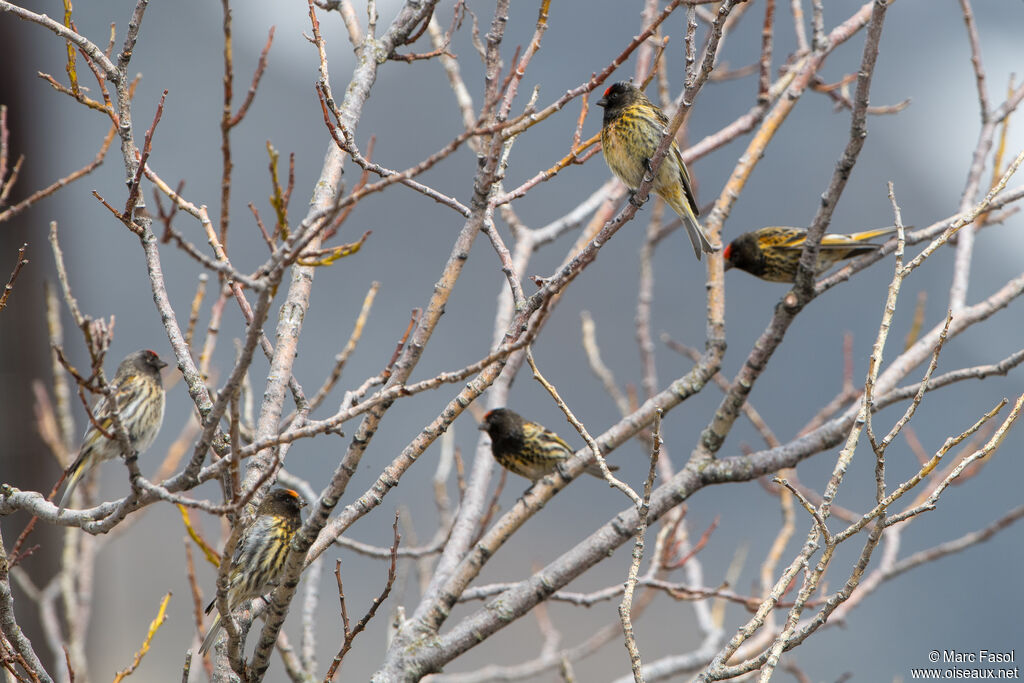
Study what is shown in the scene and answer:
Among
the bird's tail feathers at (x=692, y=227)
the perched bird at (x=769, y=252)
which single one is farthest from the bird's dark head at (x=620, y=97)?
the perched bird at (x=769, y=252)

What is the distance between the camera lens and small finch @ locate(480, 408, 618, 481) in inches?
188

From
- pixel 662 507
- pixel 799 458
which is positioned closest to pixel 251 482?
pixel 662 507

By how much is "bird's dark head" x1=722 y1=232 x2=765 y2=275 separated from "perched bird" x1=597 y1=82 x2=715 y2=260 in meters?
0.75

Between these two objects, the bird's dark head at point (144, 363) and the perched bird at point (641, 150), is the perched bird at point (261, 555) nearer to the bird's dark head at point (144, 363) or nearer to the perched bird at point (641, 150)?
the bird's dark head at point (144, 363)

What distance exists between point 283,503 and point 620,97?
116 inches

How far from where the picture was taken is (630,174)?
186 inches

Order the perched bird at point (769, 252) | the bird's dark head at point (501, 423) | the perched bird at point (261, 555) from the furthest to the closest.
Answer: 1. the perched bird at point (769, 252)
2. the bird's dark head at point (501, 423)
3. the perched bird at point (261, 555)

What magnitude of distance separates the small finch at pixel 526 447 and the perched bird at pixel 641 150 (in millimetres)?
1391

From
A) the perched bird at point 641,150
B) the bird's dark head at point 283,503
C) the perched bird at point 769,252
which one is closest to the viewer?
the bird's dark head at point 283,503

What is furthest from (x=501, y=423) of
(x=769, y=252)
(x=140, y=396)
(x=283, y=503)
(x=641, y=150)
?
(x=769, y=252)

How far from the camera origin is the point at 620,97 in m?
5.07

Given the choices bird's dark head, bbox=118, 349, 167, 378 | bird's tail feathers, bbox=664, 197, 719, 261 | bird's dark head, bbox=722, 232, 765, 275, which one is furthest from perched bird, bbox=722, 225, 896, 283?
bird's dark head, bbox=118, 349, 167, 378

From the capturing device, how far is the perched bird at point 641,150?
4.73 metres

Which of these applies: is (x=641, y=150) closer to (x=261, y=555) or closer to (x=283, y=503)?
(x=283, y=503)
